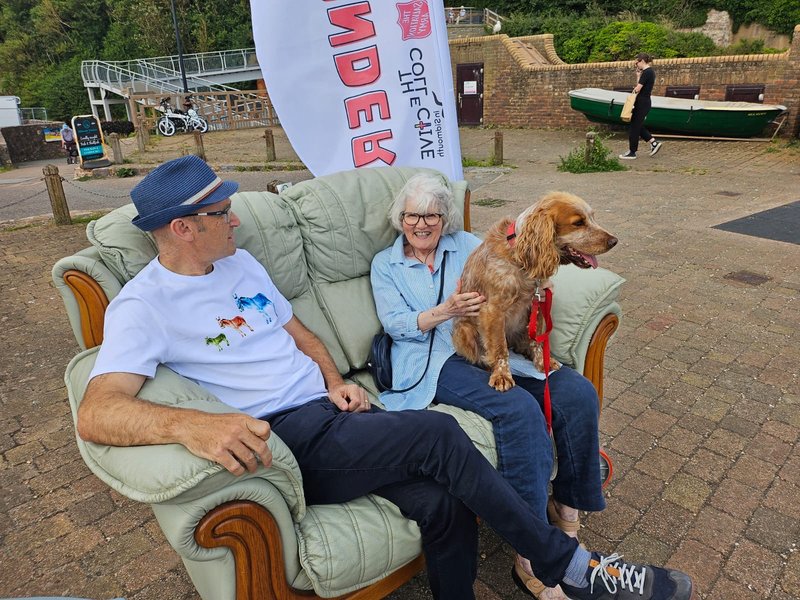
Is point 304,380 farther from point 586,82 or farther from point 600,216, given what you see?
point 586,82

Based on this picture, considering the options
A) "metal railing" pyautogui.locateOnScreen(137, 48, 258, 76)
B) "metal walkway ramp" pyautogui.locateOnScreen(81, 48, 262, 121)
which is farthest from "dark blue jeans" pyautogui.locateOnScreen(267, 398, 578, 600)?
"metal railing" pyautogui.locateOnScreen(137, 48, 258, 76)

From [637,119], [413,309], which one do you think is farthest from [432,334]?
[637,119]

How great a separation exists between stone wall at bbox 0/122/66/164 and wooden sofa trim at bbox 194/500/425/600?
97.1 ft

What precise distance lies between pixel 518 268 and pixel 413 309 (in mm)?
582

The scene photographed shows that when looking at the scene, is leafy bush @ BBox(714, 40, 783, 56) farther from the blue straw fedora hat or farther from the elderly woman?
the blue straw fedora hat

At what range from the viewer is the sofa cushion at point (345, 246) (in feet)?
9.49

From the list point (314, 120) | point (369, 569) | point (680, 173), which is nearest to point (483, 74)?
point (680, 173)

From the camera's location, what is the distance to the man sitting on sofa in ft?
5.87

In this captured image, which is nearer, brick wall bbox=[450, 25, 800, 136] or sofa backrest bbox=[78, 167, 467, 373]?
sofa backrest bbox=[78, 167, 467, 373]

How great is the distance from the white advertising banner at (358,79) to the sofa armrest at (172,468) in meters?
2.43

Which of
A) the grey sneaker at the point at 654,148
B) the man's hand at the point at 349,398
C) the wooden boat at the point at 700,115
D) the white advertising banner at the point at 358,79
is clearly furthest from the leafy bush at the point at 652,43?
the man's hand at the point at 349,398

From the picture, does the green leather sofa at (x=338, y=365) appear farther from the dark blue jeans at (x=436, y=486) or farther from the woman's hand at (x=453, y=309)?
the woman's hand at (x=453, y=309)

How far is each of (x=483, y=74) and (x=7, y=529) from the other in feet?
64.9

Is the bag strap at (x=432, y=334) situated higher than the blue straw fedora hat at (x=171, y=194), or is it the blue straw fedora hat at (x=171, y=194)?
the blue straw fedora hat at (x=171, y=194)
